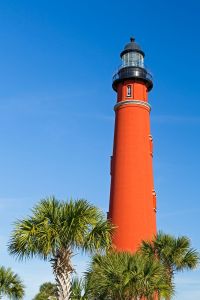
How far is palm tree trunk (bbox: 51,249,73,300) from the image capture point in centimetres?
1952

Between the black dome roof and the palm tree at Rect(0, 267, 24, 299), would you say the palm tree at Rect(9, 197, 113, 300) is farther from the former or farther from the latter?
the black dome roof

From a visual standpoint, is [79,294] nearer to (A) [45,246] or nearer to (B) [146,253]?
(A) [45,246]

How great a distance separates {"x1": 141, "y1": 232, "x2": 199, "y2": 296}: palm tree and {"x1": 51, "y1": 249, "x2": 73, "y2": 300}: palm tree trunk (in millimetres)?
11428

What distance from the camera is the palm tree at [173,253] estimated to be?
1194 inches

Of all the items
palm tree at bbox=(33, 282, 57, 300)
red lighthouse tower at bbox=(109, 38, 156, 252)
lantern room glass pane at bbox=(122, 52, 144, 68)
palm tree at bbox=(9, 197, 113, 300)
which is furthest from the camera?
lantern room glass pane at bbox=(122, 52, 144, 68)

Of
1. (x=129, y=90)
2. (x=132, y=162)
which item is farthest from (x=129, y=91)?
(x=132, y=162)

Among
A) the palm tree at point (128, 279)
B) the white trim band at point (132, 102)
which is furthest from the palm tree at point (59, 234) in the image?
the white trim band at point (132, 102)

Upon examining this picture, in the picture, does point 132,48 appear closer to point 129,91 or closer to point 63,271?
point 129,91

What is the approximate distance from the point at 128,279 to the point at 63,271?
182 inches

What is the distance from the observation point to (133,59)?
136 ft

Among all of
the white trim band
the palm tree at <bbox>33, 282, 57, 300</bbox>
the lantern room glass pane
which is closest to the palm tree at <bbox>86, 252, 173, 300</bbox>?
the palm tree at <bbox>33, 282, 57, 300</bbox>

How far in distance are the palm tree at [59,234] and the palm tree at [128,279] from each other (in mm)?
3755

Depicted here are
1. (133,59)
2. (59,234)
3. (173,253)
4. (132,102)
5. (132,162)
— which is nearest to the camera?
(59,234)

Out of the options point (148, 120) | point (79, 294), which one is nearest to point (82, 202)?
point (79, 294)
